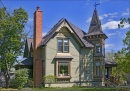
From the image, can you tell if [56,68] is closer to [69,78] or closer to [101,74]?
[69,78]

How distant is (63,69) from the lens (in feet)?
101

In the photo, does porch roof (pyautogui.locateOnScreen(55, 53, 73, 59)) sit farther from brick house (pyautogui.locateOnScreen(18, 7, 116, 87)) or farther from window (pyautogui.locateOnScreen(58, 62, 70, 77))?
window (pyautogui.locateOnScreen(58, 62, 70, 77))

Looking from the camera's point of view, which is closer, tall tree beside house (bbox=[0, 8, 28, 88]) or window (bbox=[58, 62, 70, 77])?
tall tree beside house (bbox=[0, 8, 28, 88])

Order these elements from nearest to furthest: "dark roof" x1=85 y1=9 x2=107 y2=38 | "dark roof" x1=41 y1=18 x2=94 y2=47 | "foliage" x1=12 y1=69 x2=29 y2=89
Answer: "foliage" x1=12 y1=69 x2=29 y2=89 → "dark roof" x1=41 y1=18 x2=94 y2=47 → "dark roof" x1=85 y1=9 x2=107 y2=38

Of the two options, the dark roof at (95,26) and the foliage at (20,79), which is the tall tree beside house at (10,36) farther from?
the dark roof at (95,26)

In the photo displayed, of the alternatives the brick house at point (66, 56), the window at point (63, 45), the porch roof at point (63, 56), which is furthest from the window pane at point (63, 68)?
the window at point (63, 45)

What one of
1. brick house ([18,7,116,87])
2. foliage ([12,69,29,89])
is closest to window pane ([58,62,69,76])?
brick house ([18,7,116,87])

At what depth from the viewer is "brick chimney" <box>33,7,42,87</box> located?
31.2 meters

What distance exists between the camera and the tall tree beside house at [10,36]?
2881cm

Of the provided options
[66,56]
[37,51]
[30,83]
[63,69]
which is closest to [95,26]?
[66,56]

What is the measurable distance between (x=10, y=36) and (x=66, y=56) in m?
7.33

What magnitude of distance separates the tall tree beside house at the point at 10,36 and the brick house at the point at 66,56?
2.14 m

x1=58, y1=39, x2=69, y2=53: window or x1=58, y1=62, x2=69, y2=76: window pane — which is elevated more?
x1=58, y1=39, x2=69, y2=53: window

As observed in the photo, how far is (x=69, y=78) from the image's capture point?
31.0m
